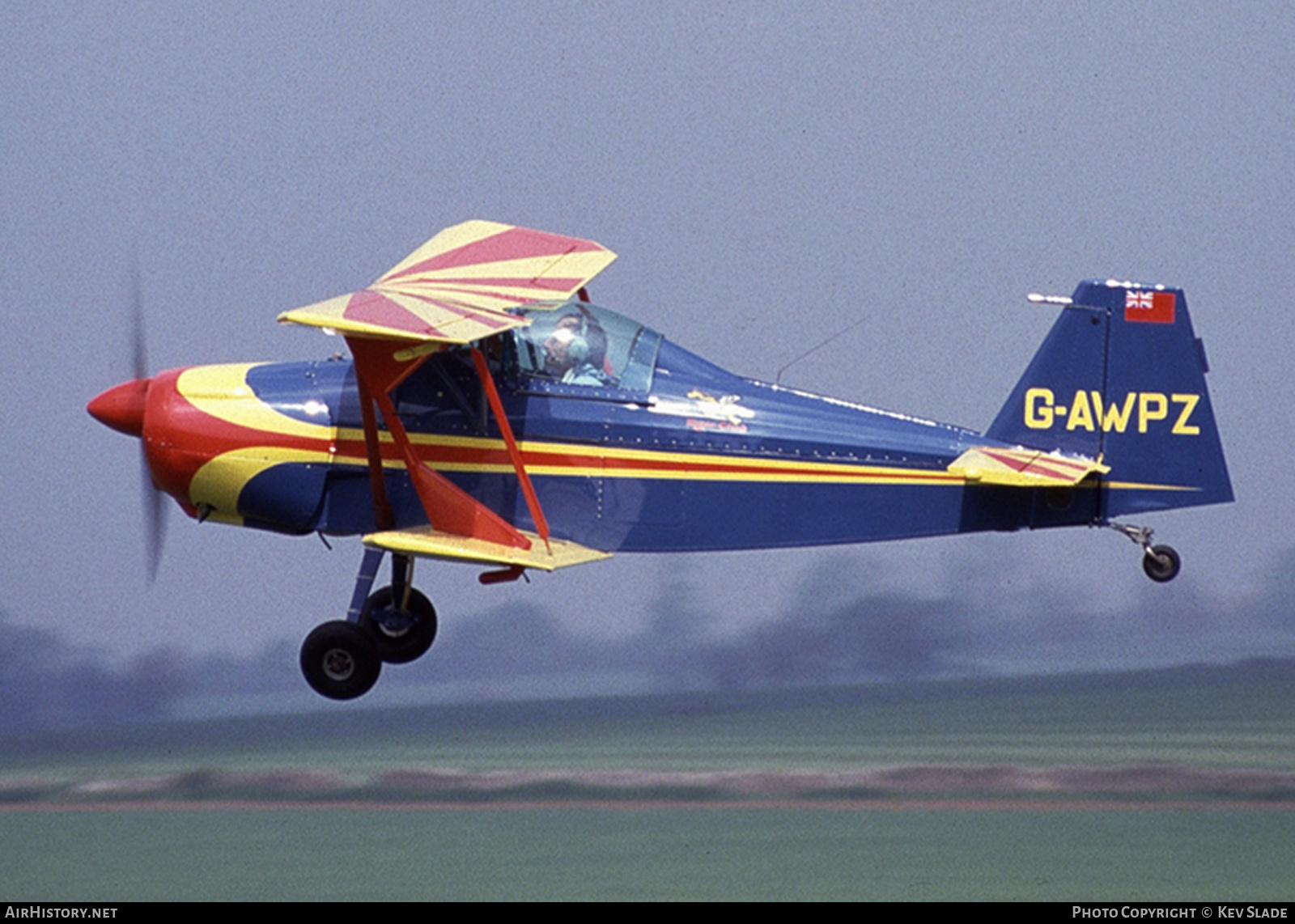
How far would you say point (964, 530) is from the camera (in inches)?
475

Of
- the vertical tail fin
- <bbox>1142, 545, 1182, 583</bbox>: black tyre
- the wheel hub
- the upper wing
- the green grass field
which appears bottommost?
the green grass field

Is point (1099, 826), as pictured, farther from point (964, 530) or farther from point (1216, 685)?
point (964, 530)

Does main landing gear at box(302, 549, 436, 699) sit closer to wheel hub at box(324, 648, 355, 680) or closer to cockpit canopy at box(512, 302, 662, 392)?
wheel hub at box(324, 648, 355, 680)

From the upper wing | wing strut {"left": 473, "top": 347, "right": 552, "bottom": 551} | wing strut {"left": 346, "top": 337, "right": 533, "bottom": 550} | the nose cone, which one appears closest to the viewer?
the upper wing

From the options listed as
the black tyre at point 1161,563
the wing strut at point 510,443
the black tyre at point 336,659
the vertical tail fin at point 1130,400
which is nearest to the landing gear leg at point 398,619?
the black tyre at point 336,659

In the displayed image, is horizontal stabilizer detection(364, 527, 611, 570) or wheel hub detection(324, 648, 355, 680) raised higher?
horizontal stabilizer detection(364, 527, 611, 570)

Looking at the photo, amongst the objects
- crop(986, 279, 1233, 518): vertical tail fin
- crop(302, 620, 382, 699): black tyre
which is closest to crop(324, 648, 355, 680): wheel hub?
crop(302, 620, 382, 699): black tyre

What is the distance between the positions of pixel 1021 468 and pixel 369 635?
4536mm

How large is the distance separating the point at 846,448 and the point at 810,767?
17.5 m

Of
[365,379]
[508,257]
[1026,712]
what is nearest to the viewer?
[365,379]

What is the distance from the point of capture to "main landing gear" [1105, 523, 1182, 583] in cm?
1219

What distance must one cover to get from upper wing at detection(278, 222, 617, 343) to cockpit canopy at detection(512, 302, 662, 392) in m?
0.21

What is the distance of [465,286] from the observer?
12352mm

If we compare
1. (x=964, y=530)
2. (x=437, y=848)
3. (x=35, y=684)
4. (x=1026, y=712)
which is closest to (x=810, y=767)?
(x=1026, y=712)
